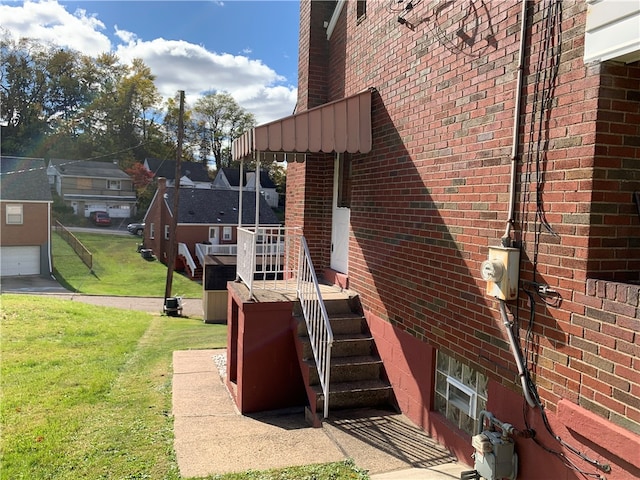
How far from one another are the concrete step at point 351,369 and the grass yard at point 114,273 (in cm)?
→ 2124

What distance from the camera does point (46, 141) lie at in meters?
51.8

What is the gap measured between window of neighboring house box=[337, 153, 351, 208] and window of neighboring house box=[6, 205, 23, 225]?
2792cm

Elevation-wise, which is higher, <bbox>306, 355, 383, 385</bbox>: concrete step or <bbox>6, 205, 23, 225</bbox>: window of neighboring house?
<bbox>6, 205, 23, 225</bbox>: window of neighboring house

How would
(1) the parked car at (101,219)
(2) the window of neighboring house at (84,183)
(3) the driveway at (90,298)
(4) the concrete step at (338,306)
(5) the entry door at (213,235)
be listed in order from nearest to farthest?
(4) the concrete step at (338,306) → (3) the driveway at (90,298) → (5) the entry door at (213,235) → (1) the parked car at (101,219) → (2) the window of neighboring house at (84,183)

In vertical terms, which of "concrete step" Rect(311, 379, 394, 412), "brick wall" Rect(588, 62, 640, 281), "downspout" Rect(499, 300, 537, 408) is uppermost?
"brick wall" Rect(588, 62, 640, 281)

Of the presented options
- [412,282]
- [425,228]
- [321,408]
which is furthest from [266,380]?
[425,228]

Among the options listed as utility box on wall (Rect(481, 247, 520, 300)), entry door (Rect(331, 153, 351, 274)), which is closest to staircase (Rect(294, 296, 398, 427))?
entry door (Rect(331, 153, 351, 274))

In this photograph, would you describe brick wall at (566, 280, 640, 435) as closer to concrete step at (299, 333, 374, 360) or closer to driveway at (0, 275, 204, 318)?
concrete step at (299, 333, 374, 360)

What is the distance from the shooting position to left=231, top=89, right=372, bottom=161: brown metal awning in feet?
17.8

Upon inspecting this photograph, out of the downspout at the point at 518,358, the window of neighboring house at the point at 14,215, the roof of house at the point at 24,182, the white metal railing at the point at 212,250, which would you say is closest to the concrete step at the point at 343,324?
the downspout at the point at 518,358

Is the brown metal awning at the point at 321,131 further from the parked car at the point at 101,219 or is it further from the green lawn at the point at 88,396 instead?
the parked car at the point at 101,219

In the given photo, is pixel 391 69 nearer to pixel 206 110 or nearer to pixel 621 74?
pixel 621 74

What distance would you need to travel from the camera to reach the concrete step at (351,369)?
551cm

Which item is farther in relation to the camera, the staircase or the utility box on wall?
the staircase
